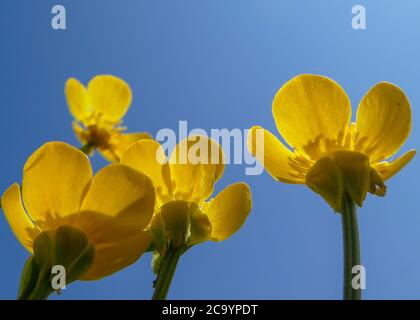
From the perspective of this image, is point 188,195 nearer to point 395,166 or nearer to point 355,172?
point 355,172

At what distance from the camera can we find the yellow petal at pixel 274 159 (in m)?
1.26

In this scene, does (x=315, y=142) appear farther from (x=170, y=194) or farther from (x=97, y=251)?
(x=97, y=251)

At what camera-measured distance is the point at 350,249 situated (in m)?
0.94

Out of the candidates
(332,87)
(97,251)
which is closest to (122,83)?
(332,87)

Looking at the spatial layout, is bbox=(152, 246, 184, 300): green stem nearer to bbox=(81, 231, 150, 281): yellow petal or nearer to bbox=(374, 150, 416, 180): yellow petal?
bbox=(81, 231, 150, 281): yellow petal

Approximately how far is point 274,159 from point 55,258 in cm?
57

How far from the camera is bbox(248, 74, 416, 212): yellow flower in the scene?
1.19 m

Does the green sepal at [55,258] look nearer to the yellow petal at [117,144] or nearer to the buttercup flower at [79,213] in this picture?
the buttercup flower at [79,213]

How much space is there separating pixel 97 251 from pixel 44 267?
0.32ft

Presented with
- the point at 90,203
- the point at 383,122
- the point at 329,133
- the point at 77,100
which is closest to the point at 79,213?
the point at 90,203

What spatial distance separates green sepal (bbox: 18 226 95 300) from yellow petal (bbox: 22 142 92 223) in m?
0.05

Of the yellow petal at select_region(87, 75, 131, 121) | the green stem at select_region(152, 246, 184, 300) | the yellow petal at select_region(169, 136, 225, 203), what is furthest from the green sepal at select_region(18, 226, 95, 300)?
the yellow petal at select_region(87, 75, 131, 121)

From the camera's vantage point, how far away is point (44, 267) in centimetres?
90

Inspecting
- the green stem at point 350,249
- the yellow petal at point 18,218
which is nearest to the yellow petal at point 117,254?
the yellow petal at point 18,218
